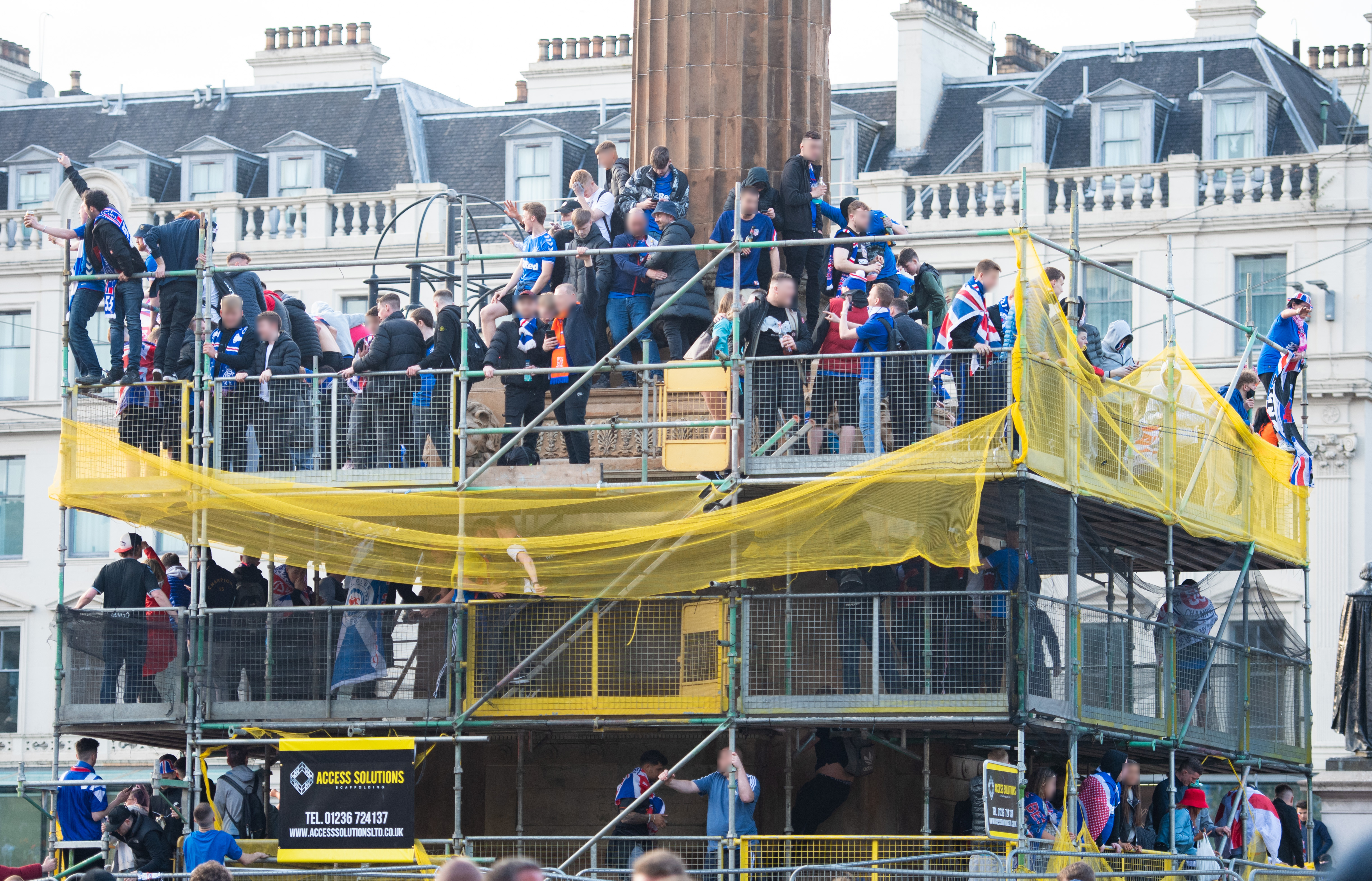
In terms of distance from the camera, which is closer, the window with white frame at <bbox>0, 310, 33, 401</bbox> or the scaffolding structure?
the scaffolding structure

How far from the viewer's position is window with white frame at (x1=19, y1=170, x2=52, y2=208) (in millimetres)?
54875

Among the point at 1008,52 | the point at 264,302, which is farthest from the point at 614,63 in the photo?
the point at 264,302

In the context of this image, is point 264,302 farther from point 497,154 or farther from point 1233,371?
point 497,154

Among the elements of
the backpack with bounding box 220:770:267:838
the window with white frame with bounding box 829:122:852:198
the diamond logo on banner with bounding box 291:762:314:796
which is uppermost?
the window with white frame with bounding box 829:122:852:198

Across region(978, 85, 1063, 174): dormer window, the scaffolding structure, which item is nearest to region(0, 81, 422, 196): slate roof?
region(978, 85, 1063, 174): dormer window

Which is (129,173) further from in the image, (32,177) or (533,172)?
(533,172)

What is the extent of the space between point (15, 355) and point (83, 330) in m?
30.4

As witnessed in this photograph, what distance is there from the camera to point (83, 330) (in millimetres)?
23609

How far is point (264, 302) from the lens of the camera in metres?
23.9

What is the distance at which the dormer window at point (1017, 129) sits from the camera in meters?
48.6

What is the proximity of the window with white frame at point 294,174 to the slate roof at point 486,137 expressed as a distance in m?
2.55

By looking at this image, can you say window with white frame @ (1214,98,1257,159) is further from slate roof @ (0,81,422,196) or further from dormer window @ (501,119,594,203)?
slate roof @ (0,81,422,196)

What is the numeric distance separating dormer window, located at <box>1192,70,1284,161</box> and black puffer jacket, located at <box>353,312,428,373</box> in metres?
27.4

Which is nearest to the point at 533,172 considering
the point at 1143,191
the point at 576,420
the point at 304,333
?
the point at 1143,191
